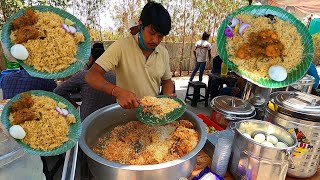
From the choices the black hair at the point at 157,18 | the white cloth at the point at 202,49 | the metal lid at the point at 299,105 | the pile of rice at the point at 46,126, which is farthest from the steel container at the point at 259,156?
the white cloth at the point at 202,49

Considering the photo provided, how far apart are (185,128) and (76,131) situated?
0.86m

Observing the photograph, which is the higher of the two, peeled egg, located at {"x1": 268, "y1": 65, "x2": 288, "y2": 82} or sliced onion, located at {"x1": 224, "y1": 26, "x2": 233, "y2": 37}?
sliced onion, located at {"x1": 224, "y1": 26, "x2": 233, "y2": 37}

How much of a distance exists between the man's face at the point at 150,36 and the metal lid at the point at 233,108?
31.4 inches

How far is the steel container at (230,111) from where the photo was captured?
192cm

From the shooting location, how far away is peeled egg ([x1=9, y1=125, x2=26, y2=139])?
96 centimetres

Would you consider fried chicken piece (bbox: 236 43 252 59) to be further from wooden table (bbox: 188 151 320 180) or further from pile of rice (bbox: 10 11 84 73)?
pile of rice (bbox: 10 11 84 73)

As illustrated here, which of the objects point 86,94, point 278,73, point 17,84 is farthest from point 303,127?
point 17,84

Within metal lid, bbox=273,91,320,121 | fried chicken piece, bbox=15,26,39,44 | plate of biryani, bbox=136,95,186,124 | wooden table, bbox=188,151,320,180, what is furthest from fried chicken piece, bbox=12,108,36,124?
metal lid, bbox=273,91,320,121

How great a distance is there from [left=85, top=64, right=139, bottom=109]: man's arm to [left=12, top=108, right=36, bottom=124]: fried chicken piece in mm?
608

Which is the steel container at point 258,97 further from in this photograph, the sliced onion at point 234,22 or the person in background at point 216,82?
the person in background at point 216,82

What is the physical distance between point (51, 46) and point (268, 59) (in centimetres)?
150

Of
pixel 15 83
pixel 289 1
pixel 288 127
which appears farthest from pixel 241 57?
pixel 289 1

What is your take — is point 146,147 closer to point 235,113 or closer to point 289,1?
point 235,113

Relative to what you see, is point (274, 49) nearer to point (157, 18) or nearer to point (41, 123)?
point (157, 18)
